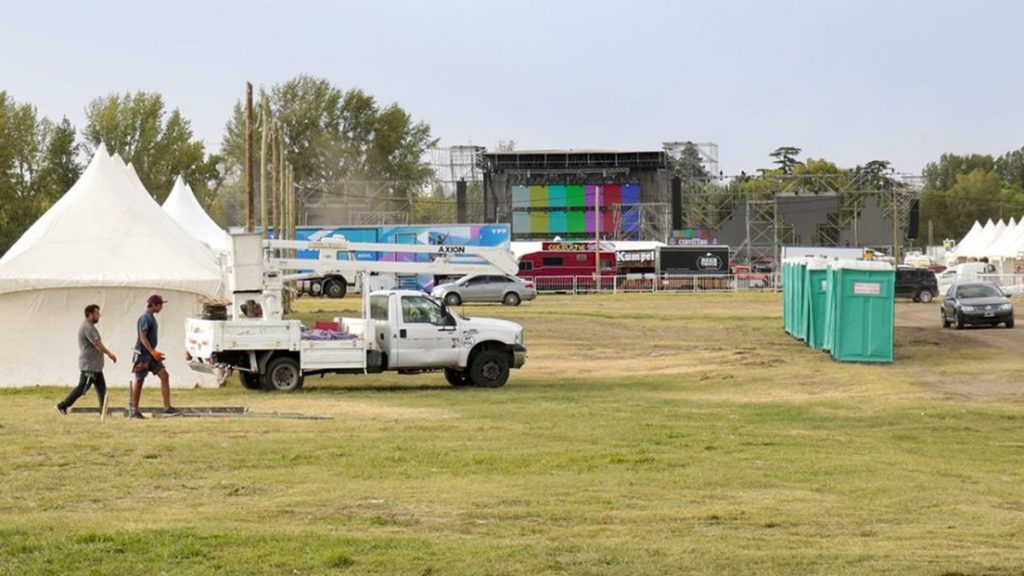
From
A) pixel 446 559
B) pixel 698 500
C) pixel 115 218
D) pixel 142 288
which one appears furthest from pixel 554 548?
pixel 115 218

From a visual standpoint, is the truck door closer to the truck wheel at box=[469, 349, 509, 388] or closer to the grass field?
the truck wheel at box=[469, 349, 509, 388]

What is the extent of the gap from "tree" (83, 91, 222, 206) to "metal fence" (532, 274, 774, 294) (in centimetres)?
2707

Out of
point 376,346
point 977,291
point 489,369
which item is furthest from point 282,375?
point 977,291

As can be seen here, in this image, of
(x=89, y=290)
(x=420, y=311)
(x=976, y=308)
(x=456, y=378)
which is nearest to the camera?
(x=420, y=311)

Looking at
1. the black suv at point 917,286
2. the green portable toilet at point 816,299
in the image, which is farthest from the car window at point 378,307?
the black suv at point 917,286

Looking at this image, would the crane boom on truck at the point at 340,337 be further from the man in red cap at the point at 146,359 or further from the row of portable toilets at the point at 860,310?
the row of portable toilets at the point at 860,310

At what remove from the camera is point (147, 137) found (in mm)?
94562

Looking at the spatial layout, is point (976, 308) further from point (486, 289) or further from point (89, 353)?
point (89, 353)

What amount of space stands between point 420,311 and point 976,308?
22.7 meters

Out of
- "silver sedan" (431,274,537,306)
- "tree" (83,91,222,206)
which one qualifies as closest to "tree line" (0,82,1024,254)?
"tree" (83,91,222,206)

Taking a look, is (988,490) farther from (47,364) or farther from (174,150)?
(174,150)

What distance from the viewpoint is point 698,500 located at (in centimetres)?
1297

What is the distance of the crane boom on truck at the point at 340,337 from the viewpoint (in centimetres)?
2586

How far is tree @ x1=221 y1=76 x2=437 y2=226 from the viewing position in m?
123
